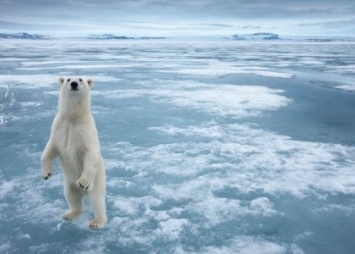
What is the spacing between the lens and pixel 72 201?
11.6 feet

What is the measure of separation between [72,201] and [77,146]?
0.68m

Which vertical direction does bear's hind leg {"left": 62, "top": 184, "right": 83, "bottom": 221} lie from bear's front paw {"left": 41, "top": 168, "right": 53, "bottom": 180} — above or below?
below

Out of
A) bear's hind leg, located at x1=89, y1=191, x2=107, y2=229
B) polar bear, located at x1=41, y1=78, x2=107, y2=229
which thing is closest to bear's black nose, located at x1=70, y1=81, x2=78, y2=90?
polar bear, located at x1=41, y1=78, x2=107, y2=229

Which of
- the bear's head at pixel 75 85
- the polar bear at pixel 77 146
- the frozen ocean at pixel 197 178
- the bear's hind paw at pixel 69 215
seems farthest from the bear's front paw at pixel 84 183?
the bear's head at pixel 75 85

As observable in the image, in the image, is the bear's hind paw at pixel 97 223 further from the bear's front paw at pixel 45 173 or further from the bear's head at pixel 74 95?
the bear's head at pixel 74 95

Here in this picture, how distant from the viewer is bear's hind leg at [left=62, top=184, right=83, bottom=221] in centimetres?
348

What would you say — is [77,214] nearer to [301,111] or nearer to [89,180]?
[89,180]

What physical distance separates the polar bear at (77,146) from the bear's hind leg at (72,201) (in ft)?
0.28

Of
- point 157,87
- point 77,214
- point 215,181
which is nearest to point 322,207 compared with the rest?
point 215,181

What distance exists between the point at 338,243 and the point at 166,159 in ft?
9.02

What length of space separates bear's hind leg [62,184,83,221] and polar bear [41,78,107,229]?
0.09 metres

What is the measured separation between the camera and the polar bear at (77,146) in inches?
123

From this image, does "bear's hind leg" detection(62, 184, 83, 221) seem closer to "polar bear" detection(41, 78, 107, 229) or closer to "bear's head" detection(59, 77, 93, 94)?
"polar bear" detection(41, 78, 107, 229)

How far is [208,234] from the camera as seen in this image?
11.2 ft
